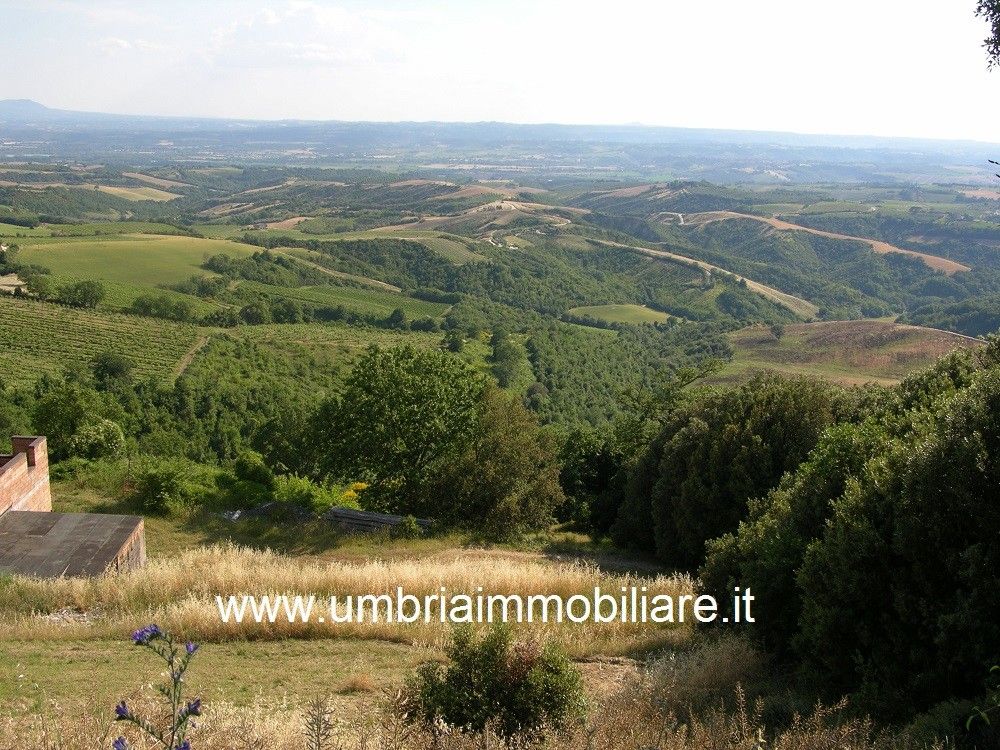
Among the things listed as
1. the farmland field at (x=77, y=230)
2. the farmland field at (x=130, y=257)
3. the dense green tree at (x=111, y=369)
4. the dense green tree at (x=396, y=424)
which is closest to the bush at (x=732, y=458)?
the dense green tree at (x=396, y=424)

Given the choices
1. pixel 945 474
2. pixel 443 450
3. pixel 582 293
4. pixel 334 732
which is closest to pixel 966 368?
pixel 945 474

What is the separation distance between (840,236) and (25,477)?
14317 centimetres

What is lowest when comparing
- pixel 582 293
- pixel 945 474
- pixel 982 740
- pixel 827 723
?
pixel 582 293

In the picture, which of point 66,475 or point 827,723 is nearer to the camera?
point 827,723

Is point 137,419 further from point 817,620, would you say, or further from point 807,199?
point 807,199

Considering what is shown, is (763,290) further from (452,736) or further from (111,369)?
(452,736)

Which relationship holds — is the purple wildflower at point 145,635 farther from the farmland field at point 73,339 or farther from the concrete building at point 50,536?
the farmland field at point 73,339

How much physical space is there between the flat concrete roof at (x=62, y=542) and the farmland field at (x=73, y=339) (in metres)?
A: 28.8

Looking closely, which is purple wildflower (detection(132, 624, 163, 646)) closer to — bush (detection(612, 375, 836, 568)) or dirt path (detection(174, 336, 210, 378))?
bush (detection(612, 375, 836, 568))

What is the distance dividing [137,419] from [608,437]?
2134 centimetres

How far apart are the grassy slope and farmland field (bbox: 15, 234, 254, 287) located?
55233 millimetres

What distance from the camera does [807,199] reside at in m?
183

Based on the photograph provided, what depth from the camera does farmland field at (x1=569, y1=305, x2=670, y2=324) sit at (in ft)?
292

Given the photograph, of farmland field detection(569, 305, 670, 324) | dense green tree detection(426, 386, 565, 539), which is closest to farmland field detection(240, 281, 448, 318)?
farmland field detection(569, 305, 670, 324)
